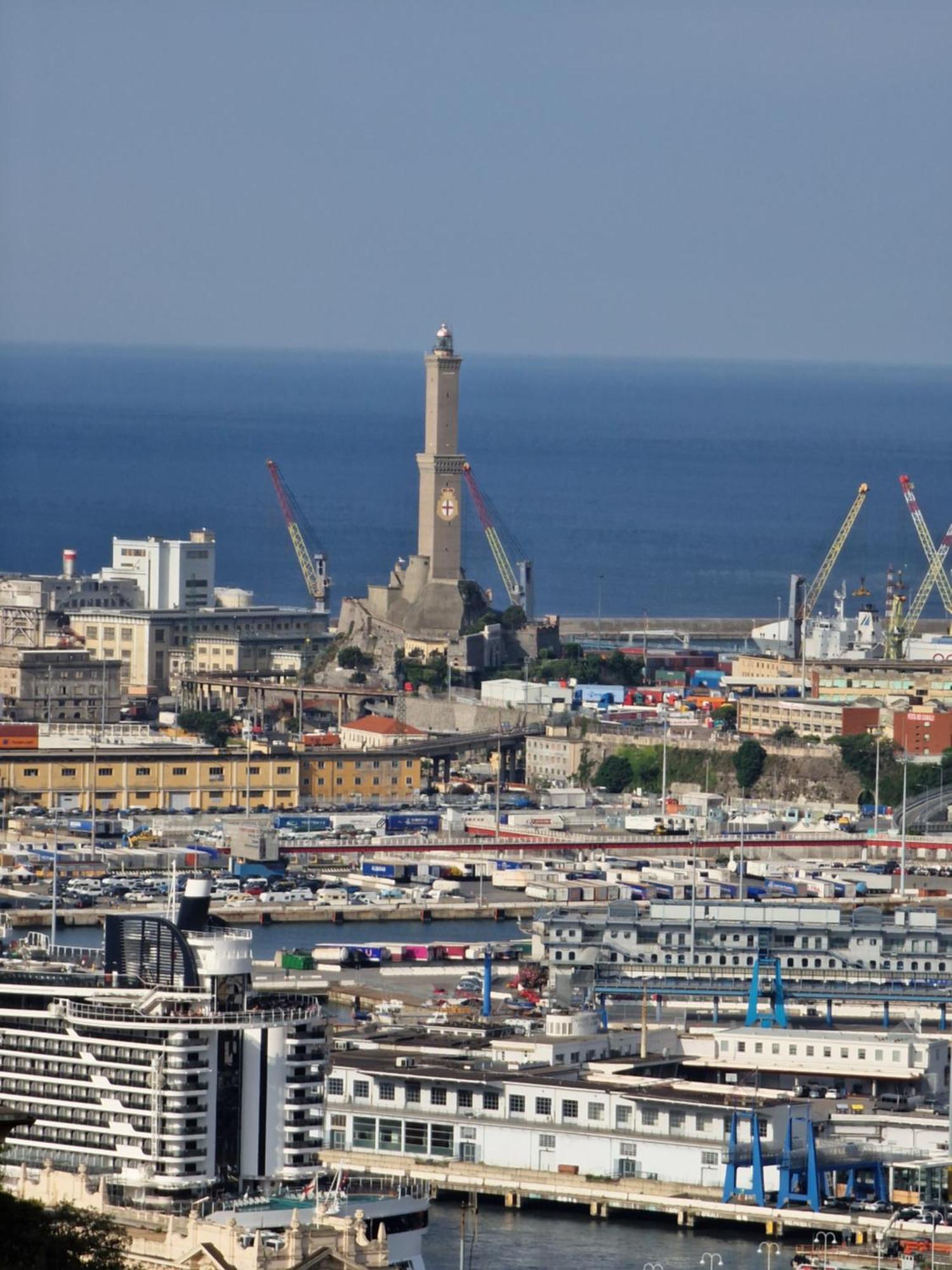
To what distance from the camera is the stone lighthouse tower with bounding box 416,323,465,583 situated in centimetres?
5222

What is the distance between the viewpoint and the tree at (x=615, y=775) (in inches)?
1711

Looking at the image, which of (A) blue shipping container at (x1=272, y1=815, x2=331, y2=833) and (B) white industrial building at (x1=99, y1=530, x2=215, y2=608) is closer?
(A) blue shipping container at (x1=272, y1=815, x2=331, y2=833)

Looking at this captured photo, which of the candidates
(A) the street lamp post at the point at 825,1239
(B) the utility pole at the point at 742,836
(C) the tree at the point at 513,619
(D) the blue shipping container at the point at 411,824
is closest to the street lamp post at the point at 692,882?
(B) the utility pole at the point at 742,836

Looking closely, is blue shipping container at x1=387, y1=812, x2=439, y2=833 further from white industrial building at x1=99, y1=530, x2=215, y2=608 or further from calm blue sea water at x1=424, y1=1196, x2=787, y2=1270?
calm blue sea water at x1=424, y1=1196, x2=787, y2=1270

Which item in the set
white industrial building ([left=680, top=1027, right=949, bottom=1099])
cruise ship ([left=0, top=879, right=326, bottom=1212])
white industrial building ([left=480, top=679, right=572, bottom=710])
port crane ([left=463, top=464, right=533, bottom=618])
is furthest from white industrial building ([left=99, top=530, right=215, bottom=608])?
cruise ship ([left=0, top=879, right=326, bottom=1212])

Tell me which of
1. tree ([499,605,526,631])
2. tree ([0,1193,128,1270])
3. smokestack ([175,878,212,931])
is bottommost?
tree ([0,1193,128,1270])

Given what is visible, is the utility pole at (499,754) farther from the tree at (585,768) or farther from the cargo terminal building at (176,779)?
the cargo terminal building at (176,779)

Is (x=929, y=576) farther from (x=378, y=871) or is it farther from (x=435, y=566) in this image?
(x=378, y=871)

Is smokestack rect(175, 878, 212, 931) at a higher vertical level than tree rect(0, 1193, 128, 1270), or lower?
higher

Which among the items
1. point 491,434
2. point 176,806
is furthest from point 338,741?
point 491,434

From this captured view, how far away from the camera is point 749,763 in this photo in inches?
1693

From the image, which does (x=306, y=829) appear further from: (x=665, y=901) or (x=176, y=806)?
(x=665, y=901)

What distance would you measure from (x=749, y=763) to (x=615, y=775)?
1502mm

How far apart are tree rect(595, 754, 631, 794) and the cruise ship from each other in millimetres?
24945
